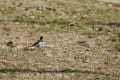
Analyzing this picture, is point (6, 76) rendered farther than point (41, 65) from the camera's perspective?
No

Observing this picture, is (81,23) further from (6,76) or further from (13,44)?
(6,76)

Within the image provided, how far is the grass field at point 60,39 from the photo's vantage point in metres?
8.92

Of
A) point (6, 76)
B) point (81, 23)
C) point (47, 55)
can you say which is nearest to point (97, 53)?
point (47, 55)

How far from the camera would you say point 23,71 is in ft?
29.0

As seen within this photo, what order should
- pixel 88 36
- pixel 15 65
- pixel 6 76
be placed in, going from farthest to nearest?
pixel 88 36, pixel 15 65, pixel 6 76

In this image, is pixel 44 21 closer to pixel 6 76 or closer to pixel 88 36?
pixel 88 36

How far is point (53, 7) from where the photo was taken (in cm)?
1595

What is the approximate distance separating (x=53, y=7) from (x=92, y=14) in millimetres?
1261

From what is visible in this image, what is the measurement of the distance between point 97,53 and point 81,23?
3.50m

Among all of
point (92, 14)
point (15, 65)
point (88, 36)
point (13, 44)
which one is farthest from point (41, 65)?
point (92, 14)

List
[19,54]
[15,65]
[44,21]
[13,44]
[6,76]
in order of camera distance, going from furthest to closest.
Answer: [44,21] → [13,44] → [19,54] → [15,65] → [6,76]

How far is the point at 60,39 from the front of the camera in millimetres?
11578

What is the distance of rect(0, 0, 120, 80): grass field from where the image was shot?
8.92 meters

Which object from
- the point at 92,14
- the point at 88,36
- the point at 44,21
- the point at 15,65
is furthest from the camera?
the point at 92,14
